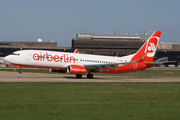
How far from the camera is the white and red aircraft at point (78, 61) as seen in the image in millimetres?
40250

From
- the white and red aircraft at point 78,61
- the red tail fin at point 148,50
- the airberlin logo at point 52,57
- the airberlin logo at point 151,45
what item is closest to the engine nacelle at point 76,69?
the white and red aircraft at point 78,61

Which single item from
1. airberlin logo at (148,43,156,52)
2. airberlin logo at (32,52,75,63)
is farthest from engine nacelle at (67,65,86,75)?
airberlin logo at (148,43,156,52)

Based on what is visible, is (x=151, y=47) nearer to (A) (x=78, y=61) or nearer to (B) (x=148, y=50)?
(B) (x=148, y=50)

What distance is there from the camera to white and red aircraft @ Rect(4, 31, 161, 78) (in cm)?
4025

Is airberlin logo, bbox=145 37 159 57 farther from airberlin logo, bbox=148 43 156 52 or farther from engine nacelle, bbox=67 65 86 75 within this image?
engine nacelle, bbox=67 65 86 75

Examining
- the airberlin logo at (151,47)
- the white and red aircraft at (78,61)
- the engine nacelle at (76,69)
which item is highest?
the airberlin logo at (151,47)

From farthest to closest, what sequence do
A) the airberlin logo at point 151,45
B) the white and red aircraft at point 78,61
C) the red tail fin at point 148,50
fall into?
the airberlin logo at point 151,45 < the red tail fin at point 148,50 < the white and red aircraft at point 78,61

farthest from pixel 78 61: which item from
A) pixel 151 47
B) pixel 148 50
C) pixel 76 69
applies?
pixel 151 47

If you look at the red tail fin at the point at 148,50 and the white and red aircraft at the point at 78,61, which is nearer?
the white and red aircraft at the point at 78,61

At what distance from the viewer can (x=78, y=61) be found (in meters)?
43.1

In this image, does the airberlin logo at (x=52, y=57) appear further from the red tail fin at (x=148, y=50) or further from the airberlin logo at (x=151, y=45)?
the airberlin logo at (x=151, y=45)
